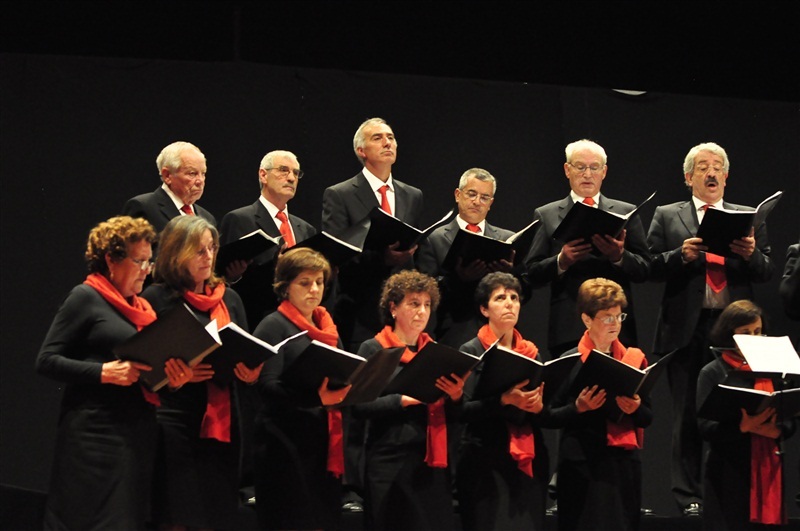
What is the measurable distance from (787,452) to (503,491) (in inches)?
121

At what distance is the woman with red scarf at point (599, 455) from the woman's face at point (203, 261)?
4.72 ft

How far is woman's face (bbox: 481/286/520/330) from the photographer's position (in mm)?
4215

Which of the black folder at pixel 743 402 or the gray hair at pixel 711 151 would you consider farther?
the gray hair at pixel 711 151

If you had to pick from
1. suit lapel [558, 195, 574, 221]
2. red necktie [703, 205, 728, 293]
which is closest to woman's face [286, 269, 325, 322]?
suit lapel [558, 195, 574, 221]

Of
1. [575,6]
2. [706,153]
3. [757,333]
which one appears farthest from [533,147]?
[757,333]

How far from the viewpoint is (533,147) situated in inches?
258

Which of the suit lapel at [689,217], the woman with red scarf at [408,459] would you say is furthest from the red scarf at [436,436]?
the suit lapel at [689,217]

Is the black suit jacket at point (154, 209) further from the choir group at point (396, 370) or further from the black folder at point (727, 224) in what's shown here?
the black folder at point (727, 224)

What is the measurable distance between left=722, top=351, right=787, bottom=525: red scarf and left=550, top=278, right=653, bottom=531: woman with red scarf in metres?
0.47

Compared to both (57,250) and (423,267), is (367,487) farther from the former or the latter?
(57,250)

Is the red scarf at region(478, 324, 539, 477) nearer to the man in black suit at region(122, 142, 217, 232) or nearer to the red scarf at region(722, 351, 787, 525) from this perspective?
the red scarf at region(722, 351, 787, 525)

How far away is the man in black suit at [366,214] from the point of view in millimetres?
4664

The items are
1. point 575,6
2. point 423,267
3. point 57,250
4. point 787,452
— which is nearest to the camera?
point 423,267

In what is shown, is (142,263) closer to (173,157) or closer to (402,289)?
(402,289)
